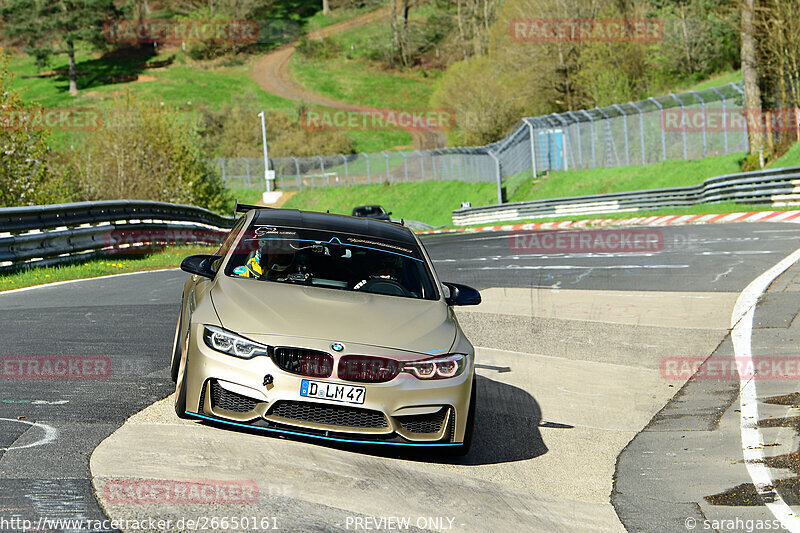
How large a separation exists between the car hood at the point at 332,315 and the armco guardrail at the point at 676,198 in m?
23.8

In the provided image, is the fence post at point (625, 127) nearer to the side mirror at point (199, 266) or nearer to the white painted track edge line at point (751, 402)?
the white painted track edge line at point (751, 402)

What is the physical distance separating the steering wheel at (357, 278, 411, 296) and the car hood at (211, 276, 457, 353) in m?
0.18

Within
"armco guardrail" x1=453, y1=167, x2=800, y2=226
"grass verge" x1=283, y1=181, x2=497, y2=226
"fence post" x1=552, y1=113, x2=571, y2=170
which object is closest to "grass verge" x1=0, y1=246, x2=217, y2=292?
"armco guardrail" x1=453, y1=167, x2=800, y2=226

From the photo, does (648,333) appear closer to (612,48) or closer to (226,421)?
(226,421)

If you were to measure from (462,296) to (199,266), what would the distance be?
1.97 meters

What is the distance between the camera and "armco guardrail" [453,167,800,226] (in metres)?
29.0

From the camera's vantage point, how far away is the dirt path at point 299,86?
99.0 meters

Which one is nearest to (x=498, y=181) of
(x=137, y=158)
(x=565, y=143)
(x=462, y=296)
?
(x=565, y=143)

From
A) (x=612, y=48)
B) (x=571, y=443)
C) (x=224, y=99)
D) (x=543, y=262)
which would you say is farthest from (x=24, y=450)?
(x=224, y=99)

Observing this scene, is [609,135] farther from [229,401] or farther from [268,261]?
[229,401]

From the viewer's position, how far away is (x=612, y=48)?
198ft

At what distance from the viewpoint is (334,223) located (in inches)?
318

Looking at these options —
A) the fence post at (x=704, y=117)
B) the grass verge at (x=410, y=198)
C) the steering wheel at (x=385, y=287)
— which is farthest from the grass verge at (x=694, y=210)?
the steering wheel at (x=385, y=287)

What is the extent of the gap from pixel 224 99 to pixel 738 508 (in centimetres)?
10375
